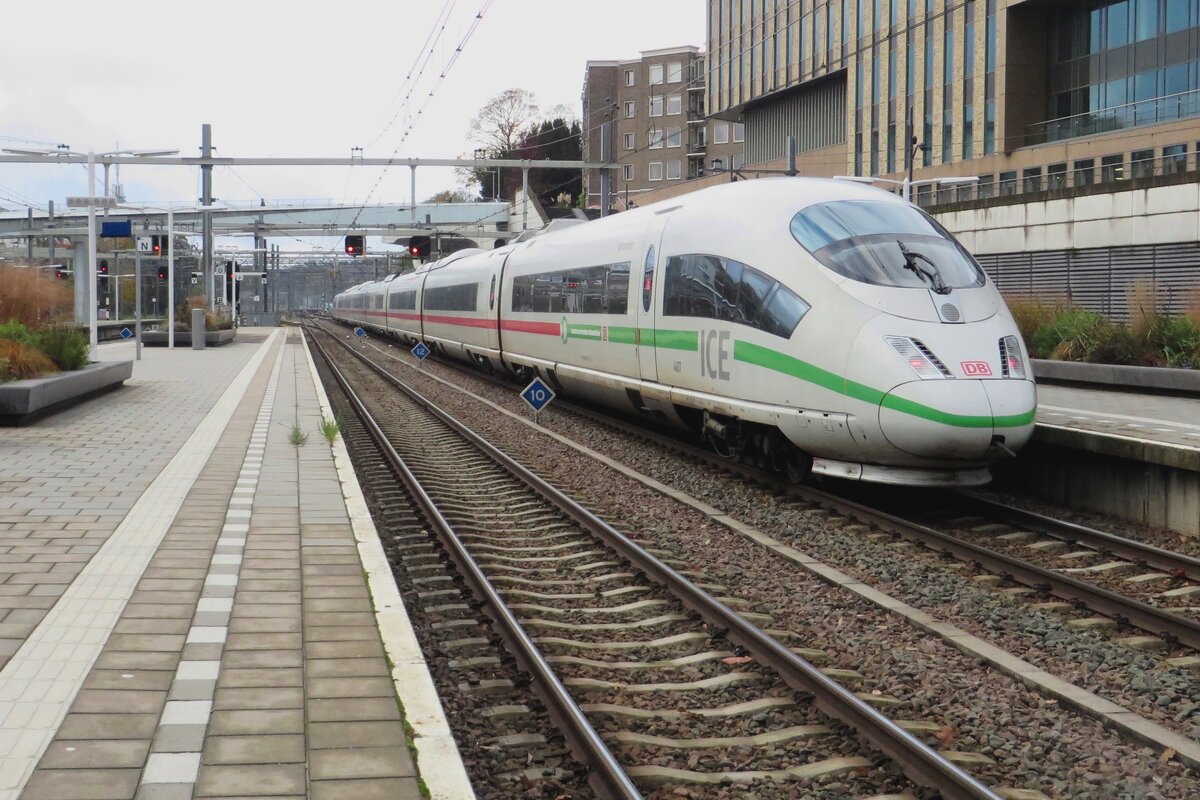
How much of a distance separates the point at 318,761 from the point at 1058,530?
22.0 ft

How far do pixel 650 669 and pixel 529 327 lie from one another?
15.3 metres

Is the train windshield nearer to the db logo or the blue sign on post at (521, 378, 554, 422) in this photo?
the db logo

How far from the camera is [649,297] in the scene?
46.4 feet

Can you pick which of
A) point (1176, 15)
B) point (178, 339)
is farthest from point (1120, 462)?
point (178, 339)

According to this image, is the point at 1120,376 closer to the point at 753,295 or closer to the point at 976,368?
the point at 753,295

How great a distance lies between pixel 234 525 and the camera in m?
8.78

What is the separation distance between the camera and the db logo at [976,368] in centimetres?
920

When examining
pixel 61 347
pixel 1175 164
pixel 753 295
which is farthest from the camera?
pixel 1175 164

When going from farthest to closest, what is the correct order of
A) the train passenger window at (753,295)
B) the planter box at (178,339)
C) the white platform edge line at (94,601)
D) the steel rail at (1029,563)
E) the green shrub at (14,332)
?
the planter box at (178,339)
the green shrub at (14,332)
the train passenger window at (753,295)
the steel rail at (1029,563)
the white platform edge line at (94,601)

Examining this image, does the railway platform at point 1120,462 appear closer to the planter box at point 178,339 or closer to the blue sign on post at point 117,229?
the blue sign on post at point 117,229

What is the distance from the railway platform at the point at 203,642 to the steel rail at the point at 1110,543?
4978mm

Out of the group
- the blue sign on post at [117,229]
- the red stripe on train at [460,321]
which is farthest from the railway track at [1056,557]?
the blue sign on post at [117,229]

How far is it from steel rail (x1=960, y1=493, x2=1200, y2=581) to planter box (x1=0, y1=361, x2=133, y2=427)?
11149 mm

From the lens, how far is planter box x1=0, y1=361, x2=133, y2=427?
592 inches
